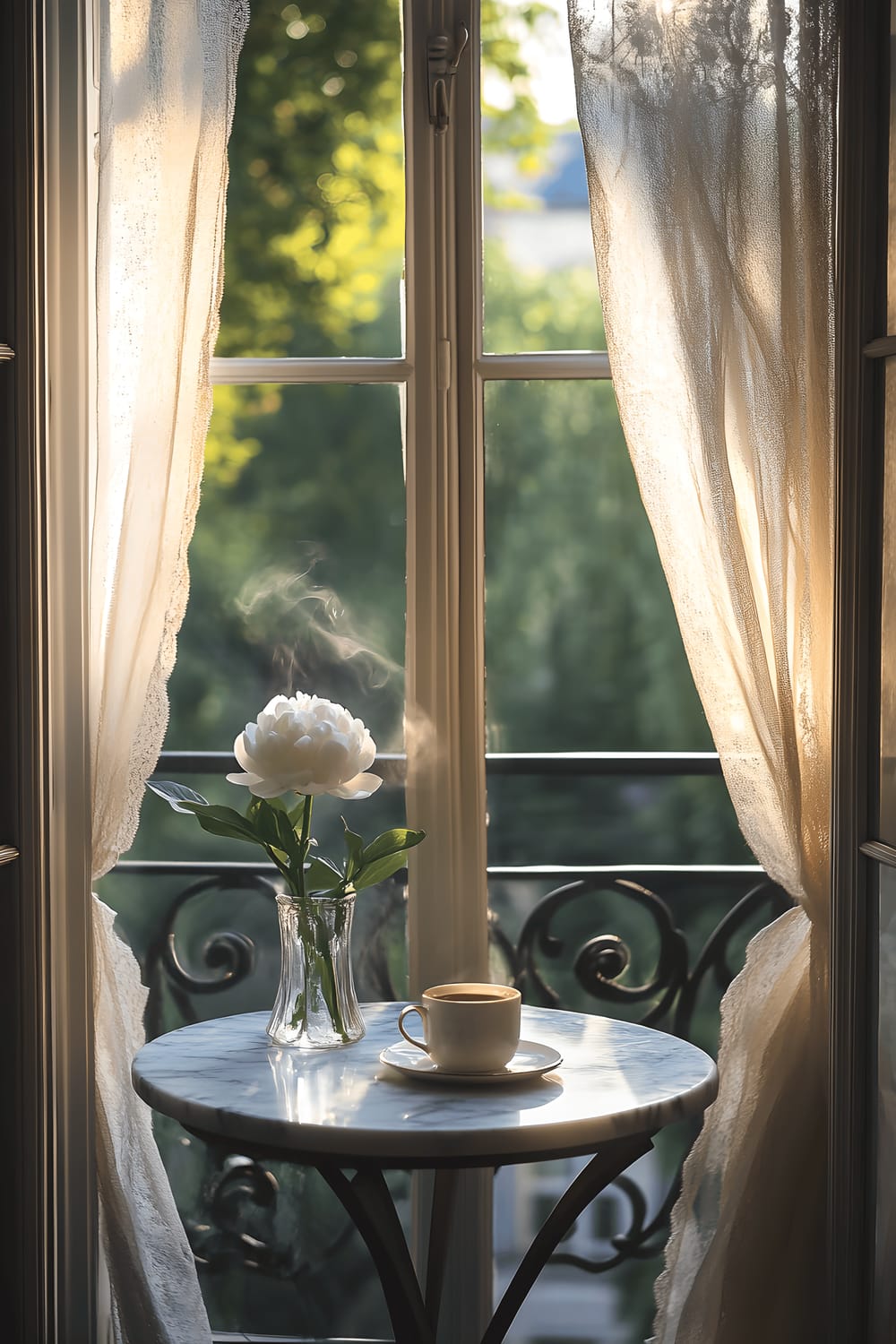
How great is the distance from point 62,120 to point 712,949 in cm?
157

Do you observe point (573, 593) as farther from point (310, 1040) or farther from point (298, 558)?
point (310, 1040)

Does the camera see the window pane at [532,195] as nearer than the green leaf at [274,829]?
No

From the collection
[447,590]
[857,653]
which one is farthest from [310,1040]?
[857,653]

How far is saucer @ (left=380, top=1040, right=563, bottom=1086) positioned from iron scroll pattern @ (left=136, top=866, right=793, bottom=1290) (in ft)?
1.31

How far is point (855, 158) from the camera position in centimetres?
168

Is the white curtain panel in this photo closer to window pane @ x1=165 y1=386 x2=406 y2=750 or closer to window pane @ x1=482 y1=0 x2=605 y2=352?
window pane @ x1=165 y1=386 x2=406 y2=750

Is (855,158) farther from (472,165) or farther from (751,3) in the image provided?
(472,165)

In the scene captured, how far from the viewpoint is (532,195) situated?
1.98 metres

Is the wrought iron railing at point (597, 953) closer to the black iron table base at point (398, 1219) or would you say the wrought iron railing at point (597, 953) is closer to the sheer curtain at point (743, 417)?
the sheer curtain at point (743, 417)

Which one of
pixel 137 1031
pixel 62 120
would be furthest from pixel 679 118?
pixel 137 1031

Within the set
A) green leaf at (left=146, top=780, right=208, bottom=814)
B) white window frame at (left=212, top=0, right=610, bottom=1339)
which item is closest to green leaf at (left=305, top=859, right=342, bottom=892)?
green leaf at (left=146, top=780, right=208, bottom=814)

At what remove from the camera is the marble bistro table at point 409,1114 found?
1.32m

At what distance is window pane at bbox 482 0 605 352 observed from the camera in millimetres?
1973

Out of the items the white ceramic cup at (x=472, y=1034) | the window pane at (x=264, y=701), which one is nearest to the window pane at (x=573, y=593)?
the window pane at (x=264, y=701)
